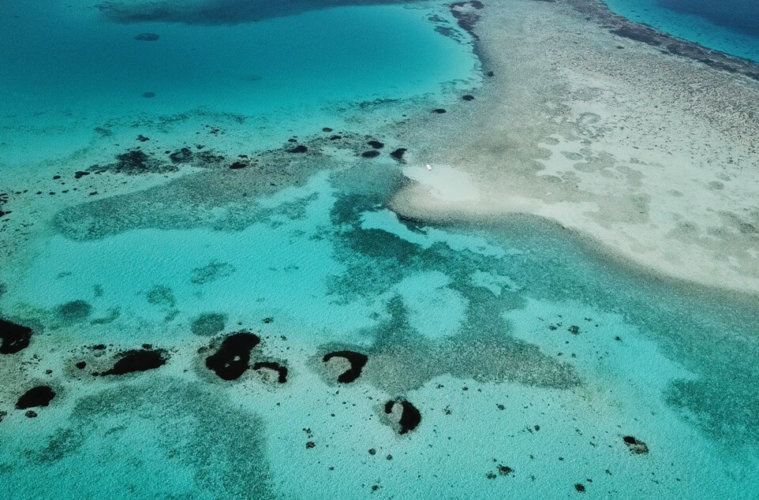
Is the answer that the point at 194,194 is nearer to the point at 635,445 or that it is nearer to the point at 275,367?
the point at 275,367

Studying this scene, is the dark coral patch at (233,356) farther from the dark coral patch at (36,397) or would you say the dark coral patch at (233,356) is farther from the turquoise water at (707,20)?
the turquoise water at (707,20)

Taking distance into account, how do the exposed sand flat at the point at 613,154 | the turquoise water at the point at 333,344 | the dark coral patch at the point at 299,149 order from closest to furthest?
the turquoise water at the point at 333,344
the exposed sand flat at the point at 613,154
the dark coral patch at the point at 299,149

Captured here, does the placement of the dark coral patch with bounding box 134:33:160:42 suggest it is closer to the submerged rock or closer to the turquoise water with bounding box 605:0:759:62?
the submerged rock

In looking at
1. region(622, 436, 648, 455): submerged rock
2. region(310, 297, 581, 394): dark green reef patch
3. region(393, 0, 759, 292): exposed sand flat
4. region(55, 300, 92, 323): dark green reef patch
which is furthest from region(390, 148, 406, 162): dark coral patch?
region(622, 436, 648, 455): submerged rock

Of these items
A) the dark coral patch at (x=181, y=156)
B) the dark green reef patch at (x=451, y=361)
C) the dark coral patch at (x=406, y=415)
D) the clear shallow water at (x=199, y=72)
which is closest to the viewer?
the dark coral patch at (x=406, y=415)

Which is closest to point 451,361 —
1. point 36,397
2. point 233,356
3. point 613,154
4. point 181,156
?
point 233,356

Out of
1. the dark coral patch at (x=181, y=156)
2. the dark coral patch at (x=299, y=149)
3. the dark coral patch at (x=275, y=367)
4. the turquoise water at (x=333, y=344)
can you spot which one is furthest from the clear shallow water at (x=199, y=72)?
the dark coral patch at (x=275, y=367)
